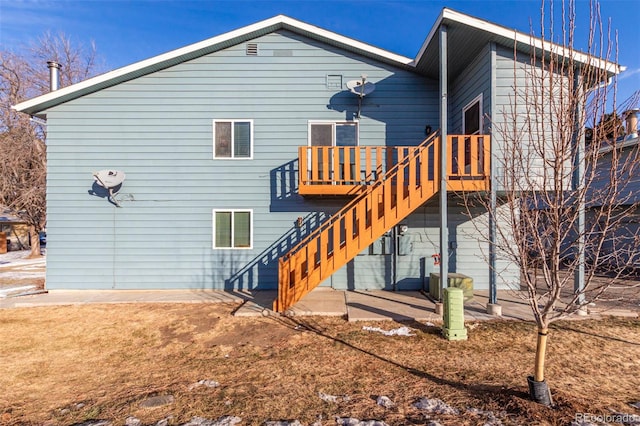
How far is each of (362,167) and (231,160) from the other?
3242 millimetres

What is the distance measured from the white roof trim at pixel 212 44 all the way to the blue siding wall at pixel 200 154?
0.30 meters

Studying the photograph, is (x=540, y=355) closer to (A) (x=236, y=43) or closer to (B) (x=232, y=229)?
(B) (x=232, y=229)

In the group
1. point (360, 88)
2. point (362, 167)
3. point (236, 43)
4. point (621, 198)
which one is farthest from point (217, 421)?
point (236, 43)

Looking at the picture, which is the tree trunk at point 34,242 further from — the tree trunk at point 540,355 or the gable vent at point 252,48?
the tree trunk at point 540,355

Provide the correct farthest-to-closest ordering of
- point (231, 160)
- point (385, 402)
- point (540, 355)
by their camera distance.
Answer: point (231, 160) < point (385, 402) < point (540, 355)

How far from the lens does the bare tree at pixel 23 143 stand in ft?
44.4

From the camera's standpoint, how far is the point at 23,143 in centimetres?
1384

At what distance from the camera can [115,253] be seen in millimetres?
7504

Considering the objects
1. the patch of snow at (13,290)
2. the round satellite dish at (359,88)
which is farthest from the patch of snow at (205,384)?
the patch of snow at (13,290)

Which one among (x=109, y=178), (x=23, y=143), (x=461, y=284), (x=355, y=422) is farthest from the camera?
(x=23, y=143)

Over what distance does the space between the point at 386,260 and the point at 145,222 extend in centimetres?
606

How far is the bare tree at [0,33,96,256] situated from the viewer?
44.4ft

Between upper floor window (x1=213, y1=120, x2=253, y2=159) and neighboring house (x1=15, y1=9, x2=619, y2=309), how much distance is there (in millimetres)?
25

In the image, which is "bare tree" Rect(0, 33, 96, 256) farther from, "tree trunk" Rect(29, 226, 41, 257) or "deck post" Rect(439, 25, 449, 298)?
"deck post" Rect(439, 25, 449, 298)
